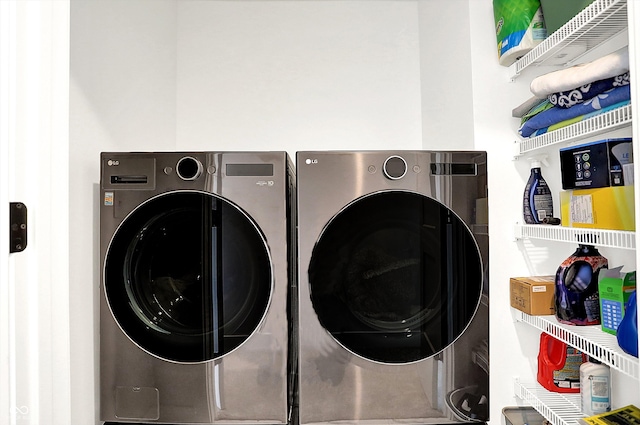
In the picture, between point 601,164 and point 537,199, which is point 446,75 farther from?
point 601,164

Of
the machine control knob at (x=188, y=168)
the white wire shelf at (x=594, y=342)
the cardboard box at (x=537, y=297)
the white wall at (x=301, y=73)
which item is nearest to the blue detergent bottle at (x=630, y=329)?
the white wire shelf at (x=594, y=342)

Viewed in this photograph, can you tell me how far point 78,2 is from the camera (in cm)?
138

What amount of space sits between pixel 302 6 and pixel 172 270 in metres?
1.48

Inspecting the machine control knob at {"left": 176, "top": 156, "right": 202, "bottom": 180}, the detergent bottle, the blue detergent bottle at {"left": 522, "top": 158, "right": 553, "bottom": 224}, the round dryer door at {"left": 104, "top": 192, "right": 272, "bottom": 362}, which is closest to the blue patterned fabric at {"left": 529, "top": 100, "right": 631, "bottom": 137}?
the blue detergent bottle at {"left": 522, "top": 158, "right": 553, "bottom": 224}

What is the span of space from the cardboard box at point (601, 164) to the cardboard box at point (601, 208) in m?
0.03

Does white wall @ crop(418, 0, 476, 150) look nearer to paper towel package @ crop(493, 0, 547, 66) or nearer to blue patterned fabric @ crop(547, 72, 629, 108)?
paper towel package @ crop(493, 0, 547, 66)

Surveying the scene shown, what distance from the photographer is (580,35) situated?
129cm

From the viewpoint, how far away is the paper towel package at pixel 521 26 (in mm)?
1469

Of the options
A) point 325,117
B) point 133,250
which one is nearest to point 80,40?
point 133,250

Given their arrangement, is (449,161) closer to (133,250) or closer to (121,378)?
(133,250)

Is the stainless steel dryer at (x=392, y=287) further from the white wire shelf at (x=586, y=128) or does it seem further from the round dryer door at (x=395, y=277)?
the white wire shelf at (x=586, y=128)

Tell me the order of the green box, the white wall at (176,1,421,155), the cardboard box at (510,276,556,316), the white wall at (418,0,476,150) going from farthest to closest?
the white wall at (176,1,421,155) < the white wall at (418,0,476,150) < the cardboard box at (510,276,556,316) < the green box

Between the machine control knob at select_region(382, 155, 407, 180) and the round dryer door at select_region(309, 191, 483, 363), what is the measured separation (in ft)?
0.19

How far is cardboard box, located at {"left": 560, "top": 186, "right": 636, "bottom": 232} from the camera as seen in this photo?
1.12 m
